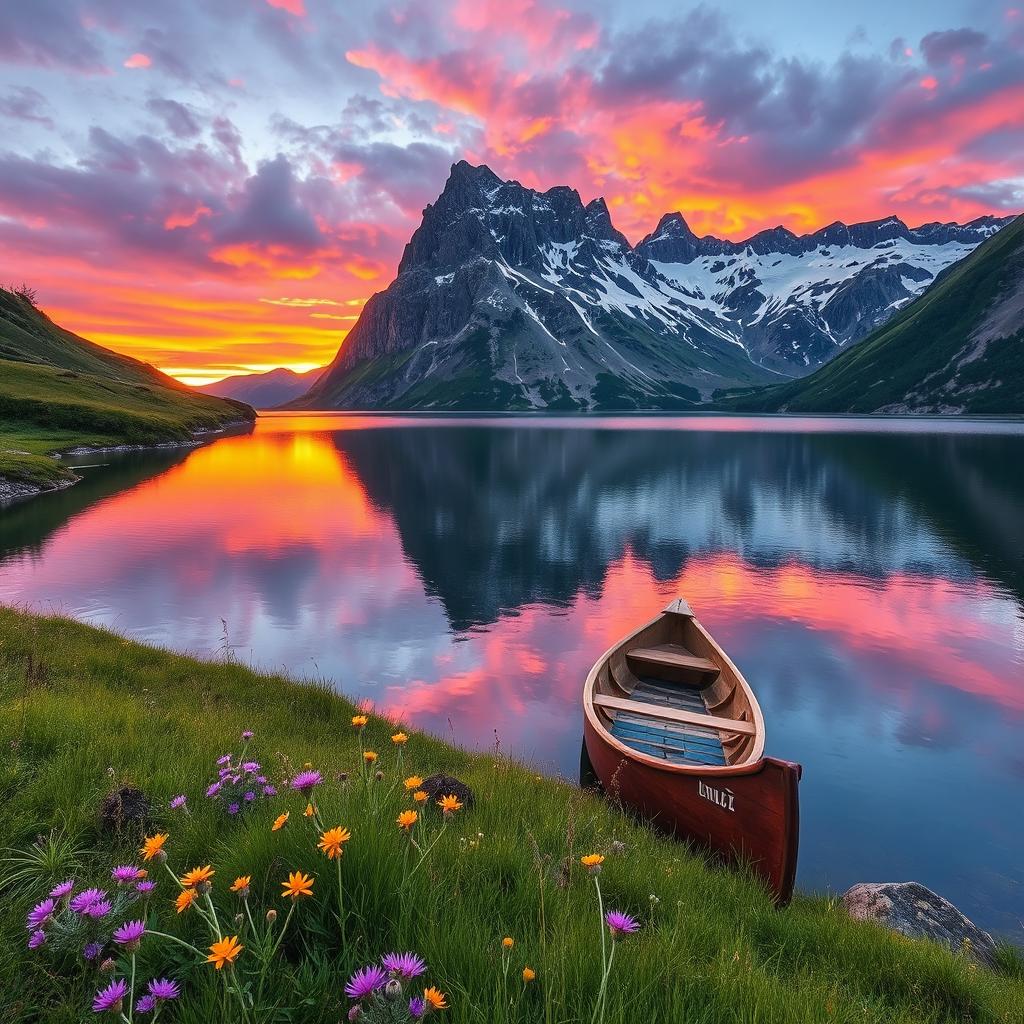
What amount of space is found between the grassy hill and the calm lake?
29.0 ft

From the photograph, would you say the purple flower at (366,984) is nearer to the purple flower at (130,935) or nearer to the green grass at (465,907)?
the green grass at (465,907)

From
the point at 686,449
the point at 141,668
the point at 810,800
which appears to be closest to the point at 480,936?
the point at 810,800

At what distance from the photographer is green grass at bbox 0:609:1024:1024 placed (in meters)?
3.45

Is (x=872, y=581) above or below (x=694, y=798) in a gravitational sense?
below

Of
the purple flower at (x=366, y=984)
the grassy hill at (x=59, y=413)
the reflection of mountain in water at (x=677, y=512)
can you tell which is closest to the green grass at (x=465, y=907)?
the purple flower at (x=366, y=984)

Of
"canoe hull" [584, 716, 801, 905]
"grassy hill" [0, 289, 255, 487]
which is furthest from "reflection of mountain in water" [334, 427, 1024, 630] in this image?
"grassy hill" [0, 289, 255, 487]

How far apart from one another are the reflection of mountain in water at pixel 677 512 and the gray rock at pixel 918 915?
20310 mm

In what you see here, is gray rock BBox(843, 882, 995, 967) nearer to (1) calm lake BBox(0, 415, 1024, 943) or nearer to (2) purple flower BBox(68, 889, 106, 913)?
(1) calm lake BBox(0, 415, 1024, 943)

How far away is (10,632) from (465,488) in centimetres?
5626

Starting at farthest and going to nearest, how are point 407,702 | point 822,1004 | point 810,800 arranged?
point 407,702, point 810,800, point 822,1004

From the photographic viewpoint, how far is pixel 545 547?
44.7 m

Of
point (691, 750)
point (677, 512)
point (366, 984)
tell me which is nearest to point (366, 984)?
A: point (366, 984)

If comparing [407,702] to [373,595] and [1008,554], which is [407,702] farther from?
[1008,554]

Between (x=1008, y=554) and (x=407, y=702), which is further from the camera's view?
(x=1008, y=554)
